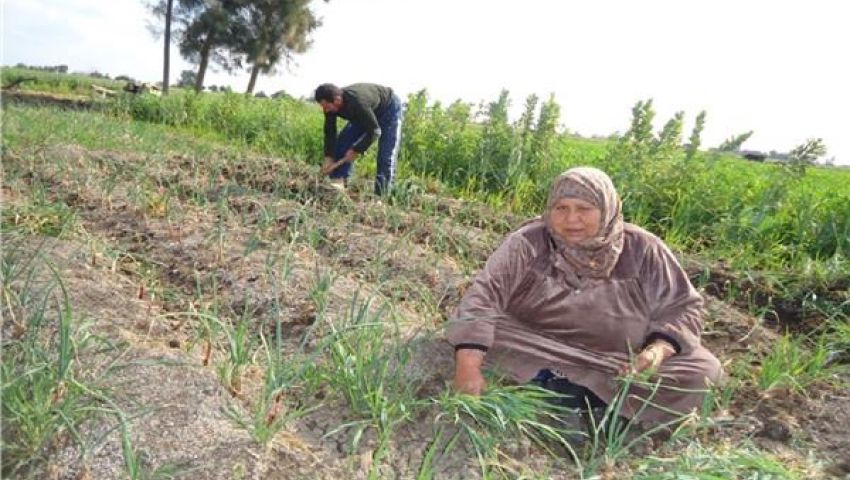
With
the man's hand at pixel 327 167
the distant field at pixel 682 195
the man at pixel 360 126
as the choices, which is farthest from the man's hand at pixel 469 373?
the man's hand at pixel 327 167

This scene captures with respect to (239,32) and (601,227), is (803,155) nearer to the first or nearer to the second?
(601,227)

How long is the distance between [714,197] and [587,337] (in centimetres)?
288

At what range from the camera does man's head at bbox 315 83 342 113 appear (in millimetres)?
5129

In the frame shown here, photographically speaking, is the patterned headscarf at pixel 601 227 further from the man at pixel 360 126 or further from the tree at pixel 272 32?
the tree at pixel 272 32

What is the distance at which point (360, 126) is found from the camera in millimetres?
5430

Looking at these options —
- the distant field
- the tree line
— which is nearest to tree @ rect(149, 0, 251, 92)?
the tree line

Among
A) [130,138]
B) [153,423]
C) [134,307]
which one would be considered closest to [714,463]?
[153,423]

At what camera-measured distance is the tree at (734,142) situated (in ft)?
14.5

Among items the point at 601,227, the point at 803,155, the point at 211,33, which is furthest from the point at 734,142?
the point at 211,33

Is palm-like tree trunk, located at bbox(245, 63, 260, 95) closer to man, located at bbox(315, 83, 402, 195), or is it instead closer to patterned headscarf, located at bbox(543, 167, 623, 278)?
man, located at bbox(315, 83, 402, 195)

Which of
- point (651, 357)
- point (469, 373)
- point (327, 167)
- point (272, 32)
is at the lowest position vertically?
point (469, 373)

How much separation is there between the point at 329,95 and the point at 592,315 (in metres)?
3.39

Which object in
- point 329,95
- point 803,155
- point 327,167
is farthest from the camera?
point 327,167

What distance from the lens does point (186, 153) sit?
5883mm
